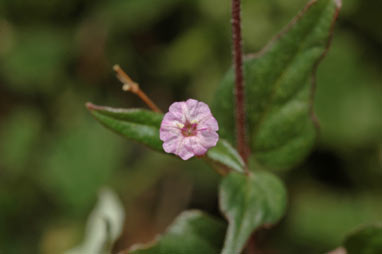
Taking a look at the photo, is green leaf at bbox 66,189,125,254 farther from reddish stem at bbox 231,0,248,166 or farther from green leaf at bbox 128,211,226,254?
reddish stem at bbox 231,0,248,166

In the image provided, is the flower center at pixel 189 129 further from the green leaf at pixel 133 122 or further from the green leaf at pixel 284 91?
the green leaf at pixel 284 91

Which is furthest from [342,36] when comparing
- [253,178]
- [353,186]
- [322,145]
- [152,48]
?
[253,178]

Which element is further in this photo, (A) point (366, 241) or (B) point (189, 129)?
(A) point (366, 241)

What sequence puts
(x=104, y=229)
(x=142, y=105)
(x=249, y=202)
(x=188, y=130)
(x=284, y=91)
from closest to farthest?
(x=188, y=130), (x=249, y=202), (x=284, y=91), (x=104, y=229), (x=142, y=105)

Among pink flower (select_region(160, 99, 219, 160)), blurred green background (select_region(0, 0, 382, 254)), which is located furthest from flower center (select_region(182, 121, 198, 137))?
blurred green background (select_region(0, 0, 382, 254))

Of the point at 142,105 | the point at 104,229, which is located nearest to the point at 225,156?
the point at 104,229

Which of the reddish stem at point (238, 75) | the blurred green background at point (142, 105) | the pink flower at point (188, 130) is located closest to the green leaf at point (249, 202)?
the reddish stem at point (238, 75)

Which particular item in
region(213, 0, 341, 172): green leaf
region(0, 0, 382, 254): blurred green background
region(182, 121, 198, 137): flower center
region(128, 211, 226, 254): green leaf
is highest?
region(0, 0, 382, 254): blurred green background

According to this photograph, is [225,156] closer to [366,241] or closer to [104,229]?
[366,241]

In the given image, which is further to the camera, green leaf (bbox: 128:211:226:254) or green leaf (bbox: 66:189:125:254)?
green leaf (bbox: 66:189:125:254)
